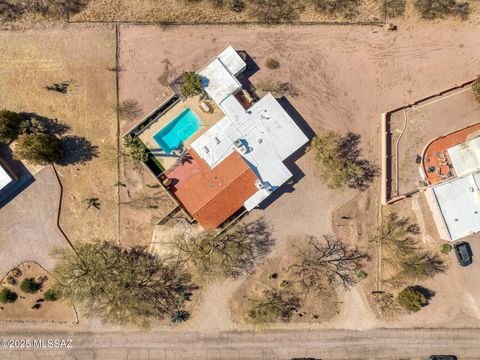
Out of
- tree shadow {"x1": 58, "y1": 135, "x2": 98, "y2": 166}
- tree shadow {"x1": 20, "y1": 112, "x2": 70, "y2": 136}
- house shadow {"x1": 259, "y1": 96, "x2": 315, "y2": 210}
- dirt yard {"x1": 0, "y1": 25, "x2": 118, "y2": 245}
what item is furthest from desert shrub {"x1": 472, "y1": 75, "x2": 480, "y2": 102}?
tree shadow {"x1": 20, "y1": 112, "x2": 70, "y2": 136}

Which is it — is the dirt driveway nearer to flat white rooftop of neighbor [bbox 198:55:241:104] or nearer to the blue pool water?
the blue pool water

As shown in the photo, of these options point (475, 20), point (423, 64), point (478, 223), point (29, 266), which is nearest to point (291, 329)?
point (478, 223)

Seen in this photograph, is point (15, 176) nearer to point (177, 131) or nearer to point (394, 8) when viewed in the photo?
point (177, 131)

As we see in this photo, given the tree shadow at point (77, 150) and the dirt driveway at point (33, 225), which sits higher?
the tree shadow at point (77, 150)

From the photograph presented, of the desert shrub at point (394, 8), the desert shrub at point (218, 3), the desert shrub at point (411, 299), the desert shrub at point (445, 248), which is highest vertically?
the desert shrub at point (218, 3)

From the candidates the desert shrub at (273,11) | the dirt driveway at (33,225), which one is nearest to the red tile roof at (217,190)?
the dirt driveway at (33,225)

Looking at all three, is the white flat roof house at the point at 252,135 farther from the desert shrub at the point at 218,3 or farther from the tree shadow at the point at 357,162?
the tree shadow at the point at 357,162
